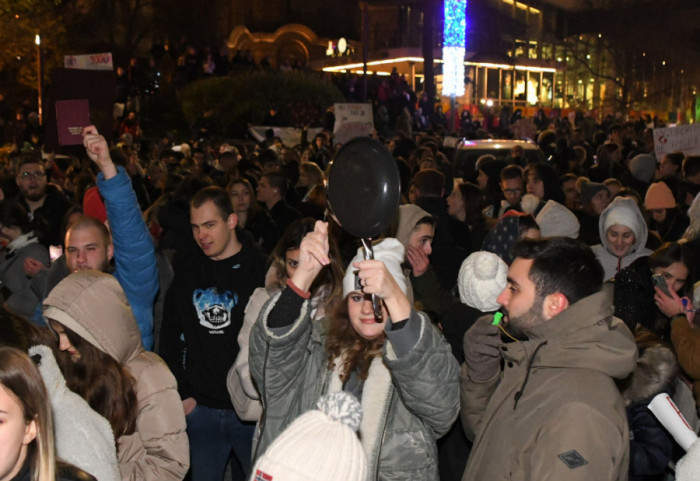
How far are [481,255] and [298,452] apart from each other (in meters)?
2.88

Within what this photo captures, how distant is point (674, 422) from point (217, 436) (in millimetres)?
2649

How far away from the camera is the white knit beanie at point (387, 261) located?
3412mm

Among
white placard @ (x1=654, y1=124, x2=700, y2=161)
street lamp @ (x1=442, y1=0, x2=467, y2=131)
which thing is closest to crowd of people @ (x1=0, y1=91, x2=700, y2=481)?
white placard @ (x1=654, y1=124, x2=700, y2=161)

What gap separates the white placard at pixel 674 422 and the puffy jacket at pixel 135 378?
1964 millimetres

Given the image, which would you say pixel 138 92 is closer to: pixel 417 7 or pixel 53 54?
pixel 53 54

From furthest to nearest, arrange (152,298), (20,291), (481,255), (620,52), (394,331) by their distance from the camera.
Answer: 1. (620,52)
2. (20,291)
3. (152,298)
4. (481,255)
5. (394,331)

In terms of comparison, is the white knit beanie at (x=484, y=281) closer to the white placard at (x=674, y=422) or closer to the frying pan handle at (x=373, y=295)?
the white placard at (x=674, y=422)

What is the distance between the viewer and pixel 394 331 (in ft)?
9.29

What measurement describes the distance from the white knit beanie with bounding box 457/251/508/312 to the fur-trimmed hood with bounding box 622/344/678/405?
843 millimetres

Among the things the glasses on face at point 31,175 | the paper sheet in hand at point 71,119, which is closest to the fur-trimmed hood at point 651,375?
the paper sheet in hand at point 71,119

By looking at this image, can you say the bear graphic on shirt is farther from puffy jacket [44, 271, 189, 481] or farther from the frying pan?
the frying pan

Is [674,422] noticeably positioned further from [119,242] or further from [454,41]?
[454,41]

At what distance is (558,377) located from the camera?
9.66ft

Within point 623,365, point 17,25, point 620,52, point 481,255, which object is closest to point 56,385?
point 623,365
